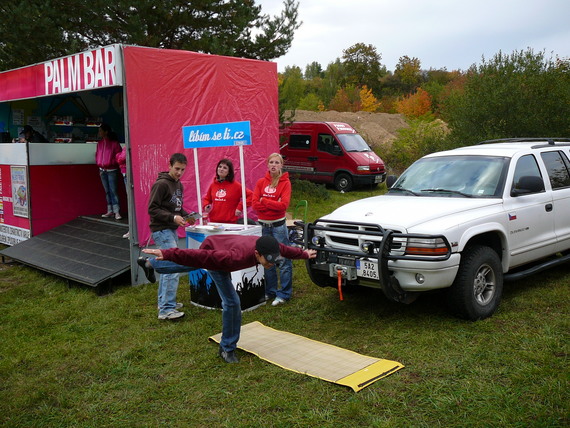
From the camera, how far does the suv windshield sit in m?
5.97

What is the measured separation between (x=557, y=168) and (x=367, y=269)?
3373mm

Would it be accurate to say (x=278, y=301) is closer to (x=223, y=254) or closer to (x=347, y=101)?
(x=223, y=254)

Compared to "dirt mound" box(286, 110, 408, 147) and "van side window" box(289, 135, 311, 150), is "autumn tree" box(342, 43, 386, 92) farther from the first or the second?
"van side window" box(289, 135, 311, 150)

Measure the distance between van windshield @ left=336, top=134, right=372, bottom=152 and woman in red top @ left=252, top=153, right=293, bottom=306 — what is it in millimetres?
12031


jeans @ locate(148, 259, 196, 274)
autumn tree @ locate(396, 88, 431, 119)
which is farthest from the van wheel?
autumn tree @ locate(396, 88, 431, 119)

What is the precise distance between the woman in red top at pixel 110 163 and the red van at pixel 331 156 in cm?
826

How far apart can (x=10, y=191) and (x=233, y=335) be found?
744cm

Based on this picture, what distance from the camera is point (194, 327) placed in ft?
19.0

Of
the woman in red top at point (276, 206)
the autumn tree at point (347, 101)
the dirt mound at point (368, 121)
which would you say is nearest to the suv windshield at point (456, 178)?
the woman in red top at point (276, 206)

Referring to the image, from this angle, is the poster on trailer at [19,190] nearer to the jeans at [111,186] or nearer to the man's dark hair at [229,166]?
the jeans at [111,186]

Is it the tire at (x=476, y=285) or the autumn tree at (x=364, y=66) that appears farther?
the autumn tree at (x=364, y=66)

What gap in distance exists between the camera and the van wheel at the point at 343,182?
1802 centimetres

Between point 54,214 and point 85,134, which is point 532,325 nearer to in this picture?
point 54,214

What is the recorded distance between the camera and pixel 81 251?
841 cm
